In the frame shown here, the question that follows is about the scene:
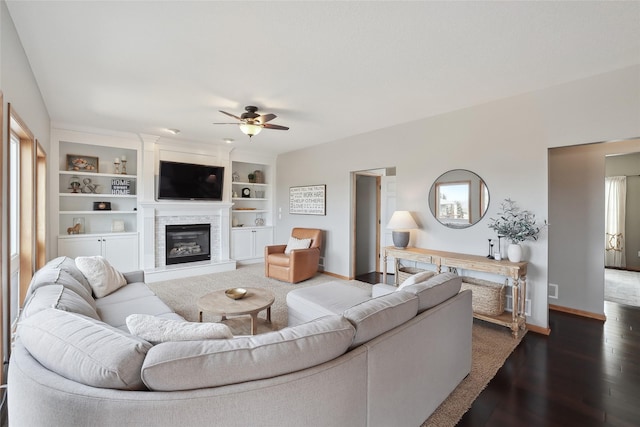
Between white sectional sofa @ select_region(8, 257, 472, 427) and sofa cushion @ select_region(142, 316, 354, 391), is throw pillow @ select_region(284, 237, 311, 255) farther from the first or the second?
sofa cushion @ select_region(142, 316, 354, 391)

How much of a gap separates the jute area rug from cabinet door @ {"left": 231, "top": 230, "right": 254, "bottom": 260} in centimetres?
34

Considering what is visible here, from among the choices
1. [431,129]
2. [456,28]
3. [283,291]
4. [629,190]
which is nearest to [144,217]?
[283,291]

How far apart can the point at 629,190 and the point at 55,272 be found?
906 centimetres

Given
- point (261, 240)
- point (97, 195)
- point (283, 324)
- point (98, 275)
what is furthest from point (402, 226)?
point (97, 195)

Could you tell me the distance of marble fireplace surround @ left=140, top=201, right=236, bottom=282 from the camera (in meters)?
5.12

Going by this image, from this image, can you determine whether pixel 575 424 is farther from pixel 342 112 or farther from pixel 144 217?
pixel 144 217

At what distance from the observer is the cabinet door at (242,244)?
20.7 feet

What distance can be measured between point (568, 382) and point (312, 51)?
324 centimetres

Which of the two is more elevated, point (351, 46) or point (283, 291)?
point (351, 46)

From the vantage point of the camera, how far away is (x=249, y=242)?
655 cm

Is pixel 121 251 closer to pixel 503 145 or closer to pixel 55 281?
pixel 55 281

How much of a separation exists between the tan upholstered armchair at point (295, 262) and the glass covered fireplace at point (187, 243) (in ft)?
4.96

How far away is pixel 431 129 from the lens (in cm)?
400

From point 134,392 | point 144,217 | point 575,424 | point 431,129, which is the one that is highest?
point 431,129
